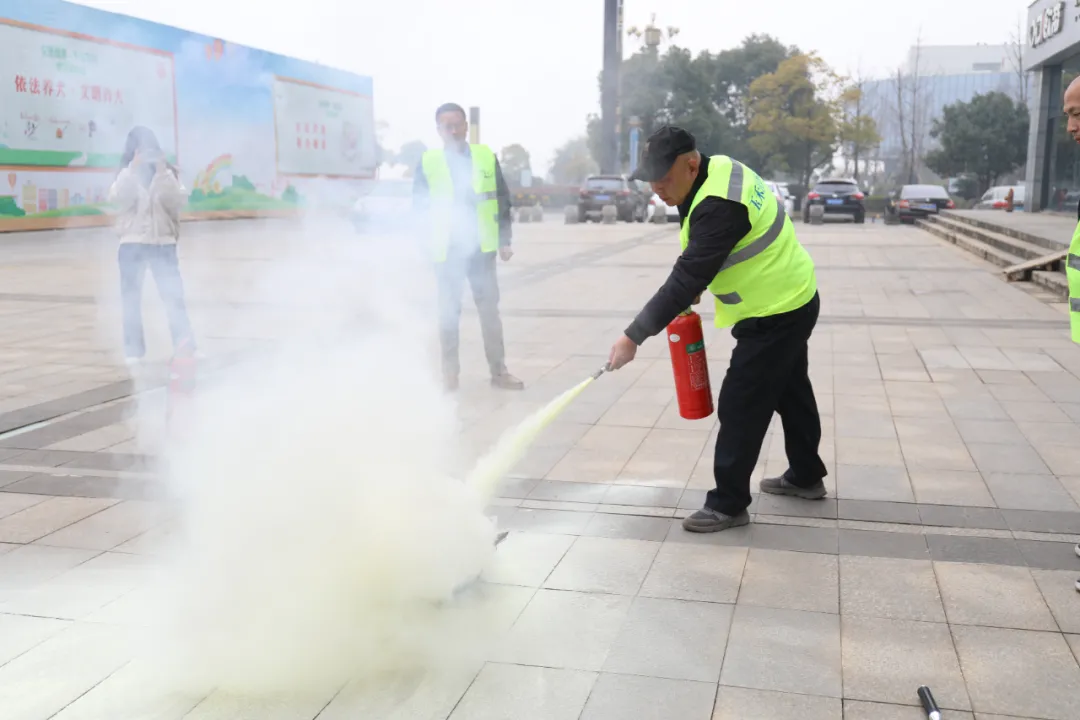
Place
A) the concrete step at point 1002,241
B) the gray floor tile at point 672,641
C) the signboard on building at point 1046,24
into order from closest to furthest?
1. the gray floor tile at point 672,641
2. the concrete step at point 1002,241
3. the signboard on building at point 1046,24

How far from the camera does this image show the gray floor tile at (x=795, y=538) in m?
3.54

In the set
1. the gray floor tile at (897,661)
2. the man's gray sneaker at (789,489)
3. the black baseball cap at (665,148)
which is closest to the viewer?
the gray floor tile at (897,661)

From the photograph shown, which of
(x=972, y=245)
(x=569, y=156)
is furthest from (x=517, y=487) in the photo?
(x=972, y=245)

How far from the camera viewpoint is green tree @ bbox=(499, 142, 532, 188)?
18.3ft

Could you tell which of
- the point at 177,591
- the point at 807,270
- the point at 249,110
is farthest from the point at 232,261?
the point at 807,270

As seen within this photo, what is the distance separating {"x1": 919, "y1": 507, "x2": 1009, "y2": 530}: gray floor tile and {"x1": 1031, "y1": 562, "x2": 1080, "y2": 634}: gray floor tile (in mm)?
420

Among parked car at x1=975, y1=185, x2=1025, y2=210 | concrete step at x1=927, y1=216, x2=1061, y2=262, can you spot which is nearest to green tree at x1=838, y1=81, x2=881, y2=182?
parked car at x1=975, y1=185, x2=1025, y2=210

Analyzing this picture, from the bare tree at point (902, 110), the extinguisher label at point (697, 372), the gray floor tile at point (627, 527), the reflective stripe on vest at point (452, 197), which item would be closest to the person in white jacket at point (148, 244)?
the reflective stripe on vest at point (452, 197)

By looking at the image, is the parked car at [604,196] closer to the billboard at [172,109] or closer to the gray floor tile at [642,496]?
the billboard at [172,109]

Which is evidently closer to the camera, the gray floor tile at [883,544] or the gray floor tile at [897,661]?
the gray floor tile at [897,661]

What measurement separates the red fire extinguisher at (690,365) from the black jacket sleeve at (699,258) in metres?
0.25

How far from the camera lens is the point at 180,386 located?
4668 mm

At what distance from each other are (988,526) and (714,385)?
2.73 m

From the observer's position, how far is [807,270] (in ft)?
12.0
